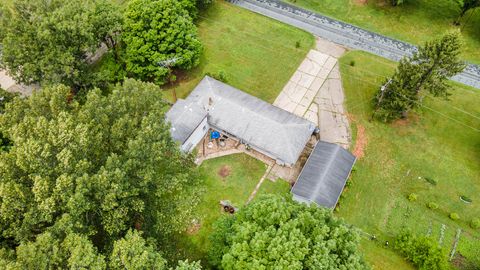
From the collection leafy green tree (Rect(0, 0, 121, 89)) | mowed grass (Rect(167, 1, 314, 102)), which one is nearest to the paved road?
mowed grass (Rect(167, 1, 314, 102))

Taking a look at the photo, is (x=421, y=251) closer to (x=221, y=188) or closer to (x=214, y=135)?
(x=221, y=188)

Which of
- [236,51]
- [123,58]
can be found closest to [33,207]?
[123,58]

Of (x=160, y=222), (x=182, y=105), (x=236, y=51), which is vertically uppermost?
(x=236, y=51)

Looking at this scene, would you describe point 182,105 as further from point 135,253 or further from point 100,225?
point 135,253

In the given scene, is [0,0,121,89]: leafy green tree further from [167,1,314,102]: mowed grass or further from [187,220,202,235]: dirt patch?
[187,220,202,235]: dirt patch

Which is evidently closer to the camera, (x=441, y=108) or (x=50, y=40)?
(x=50, y=40)

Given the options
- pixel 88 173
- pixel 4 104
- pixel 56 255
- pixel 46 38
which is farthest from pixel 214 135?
pixel 56 255

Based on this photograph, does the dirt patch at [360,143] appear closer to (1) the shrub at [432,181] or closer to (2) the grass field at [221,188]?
(1) the shrub at [432,181]

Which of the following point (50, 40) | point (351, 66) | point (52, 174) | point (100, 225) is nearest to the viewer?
point (52, 174)
